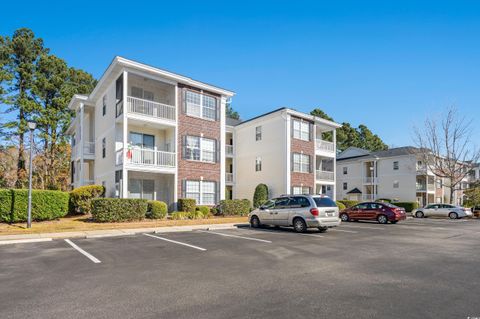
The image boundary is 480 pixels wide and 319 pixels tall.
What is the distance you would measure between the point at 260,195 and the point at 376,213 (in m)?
10.6

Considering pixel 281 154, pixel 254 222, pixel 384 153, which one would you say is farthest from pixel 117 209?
pixel 384 153

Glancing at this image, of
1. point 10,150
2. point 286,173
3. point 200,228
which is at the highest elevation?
point 10,150

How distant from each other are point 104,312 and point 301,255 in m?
5.83

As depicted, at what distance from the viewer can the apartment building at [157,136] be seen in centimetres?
2130

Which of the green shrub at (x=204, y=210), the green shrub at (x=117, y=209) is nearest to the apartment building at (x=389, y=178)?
the green shrub at (x=204, y=210)

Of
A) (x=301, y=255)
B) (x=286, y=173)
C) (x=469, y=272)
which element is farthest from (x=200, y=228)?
(x=286, y=173)

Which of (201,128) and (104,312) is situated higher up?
(201,128)

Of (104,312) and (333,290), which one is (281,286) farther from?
(104,312)

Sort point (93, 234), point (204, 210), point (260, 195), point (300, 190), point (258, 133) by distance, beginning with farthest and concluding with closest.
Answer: point (258, 133) < point (300, 190) < point (260, 195) < point (204, 210) < point (93, 234)

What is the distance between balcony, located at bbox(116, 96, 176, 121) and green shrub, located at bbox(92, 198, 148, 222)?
6307 millimetres

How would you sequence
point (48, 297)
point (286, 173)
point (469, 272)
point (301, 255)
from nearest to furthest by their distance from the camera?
point (48, 297) < point (469, 272) < point (301, 255) < point (286, 173)

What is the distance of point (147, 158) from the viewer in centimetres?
2188

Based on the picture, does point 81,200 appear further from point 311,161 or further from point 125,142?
point 311,161

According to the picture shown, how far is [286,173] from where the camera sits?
29578 mm
